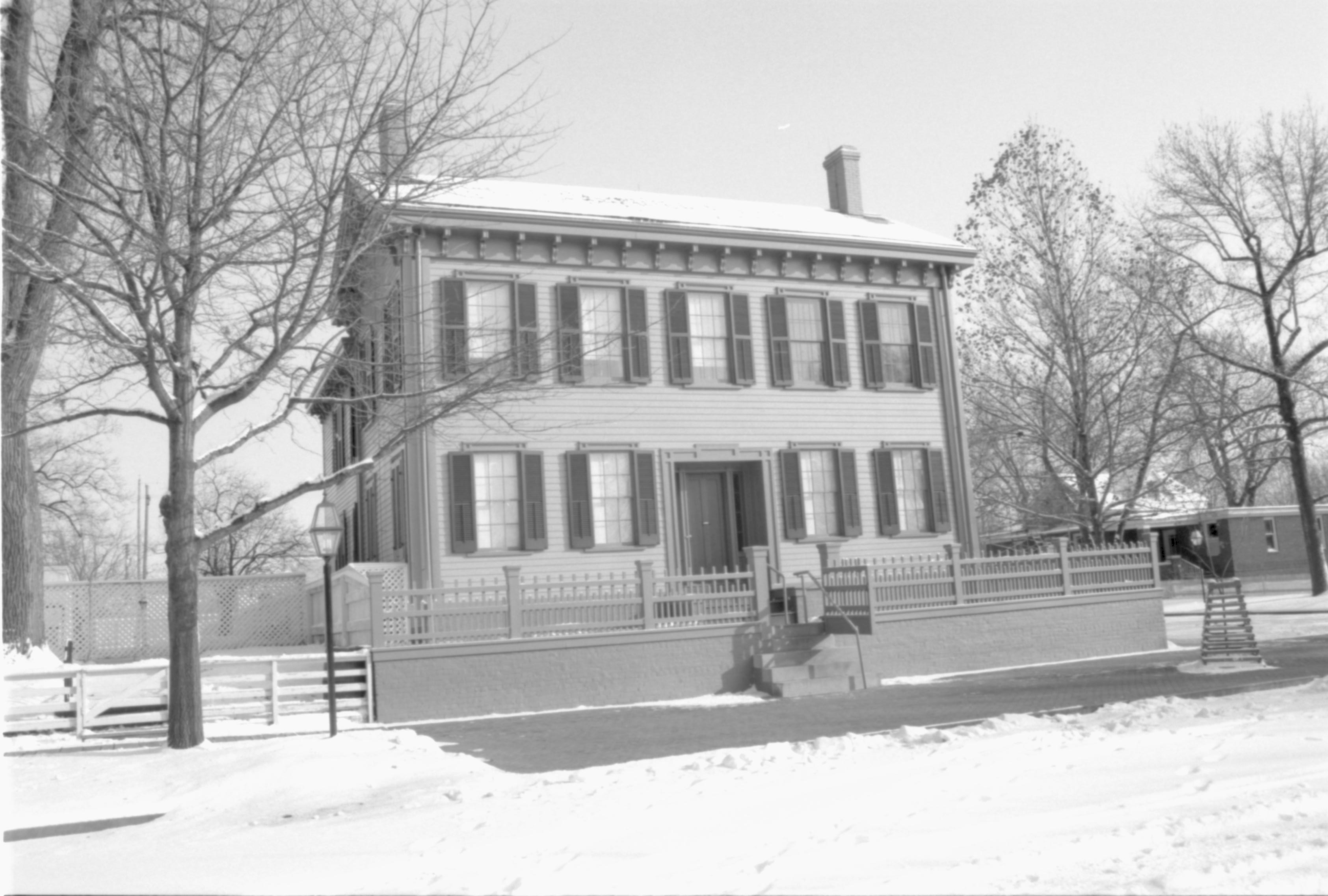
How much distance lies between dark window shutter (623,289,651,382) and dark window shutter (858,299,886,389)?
4103 millimetres

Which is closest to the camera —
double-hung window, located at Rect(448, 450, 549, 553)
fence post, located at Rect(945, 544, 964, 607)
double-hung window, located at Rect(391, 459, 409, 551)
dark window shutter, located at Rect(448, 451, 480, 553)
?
dark window shutter, located at Rect(448, 451, 480, 553)

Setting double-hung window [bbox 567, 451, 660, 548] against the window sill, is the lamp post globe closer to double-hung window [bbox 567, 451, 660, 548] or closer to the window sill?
double-hung window [bbox 567, 451, 660, 548]

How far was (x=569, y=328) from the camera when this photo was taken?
18062 mm

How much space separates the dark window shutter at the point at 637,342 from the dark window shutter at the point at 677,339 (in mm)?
367

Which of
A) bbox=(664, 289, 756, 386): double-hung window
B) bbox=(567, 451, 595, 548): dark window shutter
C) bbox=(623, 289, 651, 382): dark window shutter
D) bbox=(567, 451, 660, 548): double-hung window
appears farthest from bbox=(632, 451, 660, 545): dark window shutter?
bbox=(664, 289, 756, 386): double-hung window

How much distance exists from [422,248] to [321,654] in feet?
20.8

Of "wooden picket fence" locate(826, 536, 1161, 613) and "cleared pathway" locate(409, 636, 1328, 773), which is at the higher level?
"wooden picket fence" locate(826, 536, 1161, 613)

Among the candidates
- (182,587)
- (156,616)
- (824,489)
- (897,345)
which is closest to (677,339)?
(824,489)

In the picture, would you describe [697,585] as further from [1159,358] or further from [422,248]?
[1159,358]

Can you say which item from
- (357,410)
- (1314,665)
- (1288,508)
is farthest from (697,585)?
(1288,508)

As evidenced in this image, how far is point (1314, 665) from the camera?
1437 centimetres

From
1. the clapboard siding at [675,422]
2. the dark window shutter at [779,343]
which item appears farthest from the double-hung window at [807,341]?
the clapboard siding at [675,422]

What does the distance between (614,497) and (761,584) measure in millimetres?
3085

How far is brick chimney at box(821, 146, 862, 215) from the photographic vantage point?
78.4 ft
